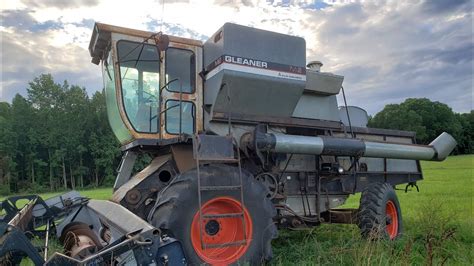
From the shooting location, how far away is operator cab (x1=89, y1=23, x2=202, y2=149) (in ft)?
18.4

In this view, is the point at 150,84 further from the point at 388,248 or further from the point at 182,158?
the point at 388,248

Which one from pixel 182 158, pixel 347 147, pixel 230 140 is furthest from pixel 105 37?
pixel 347 147

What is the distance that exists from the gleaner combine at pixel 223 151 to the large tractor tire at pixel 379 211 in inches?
0.7

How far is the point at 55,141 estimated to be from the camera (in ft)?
162

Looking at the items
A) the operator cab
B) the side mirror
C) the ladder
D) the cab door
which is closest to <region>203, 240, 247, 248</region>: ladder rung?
the ladder

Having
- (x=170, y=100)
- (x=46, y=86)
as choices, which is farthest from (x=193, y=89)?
(x=46, y=86)

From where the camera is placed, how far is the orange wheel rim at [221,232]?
453 centimetres

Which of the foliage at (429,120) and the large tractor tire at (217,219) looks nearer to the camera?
the large tractor tire at (217,219)

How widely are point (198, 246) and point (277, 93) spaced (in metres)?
2.68

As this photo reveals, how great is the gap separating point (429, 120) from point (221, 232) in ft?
292

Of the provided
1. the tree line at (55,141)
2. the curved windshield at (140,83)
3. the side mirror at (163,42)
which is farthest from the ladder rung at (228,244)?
the tree line at (55,141)

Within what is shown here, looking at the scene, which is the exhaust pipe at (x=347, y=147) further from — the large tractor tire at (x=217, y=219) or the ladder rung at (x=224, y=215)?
the ladder rung at (x=224, y=215)

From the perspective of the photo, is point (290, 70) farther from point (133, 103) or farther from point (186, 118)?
point (133, 103)

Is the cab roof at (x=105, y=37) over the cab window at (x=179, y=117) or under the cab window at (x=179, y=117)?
over
